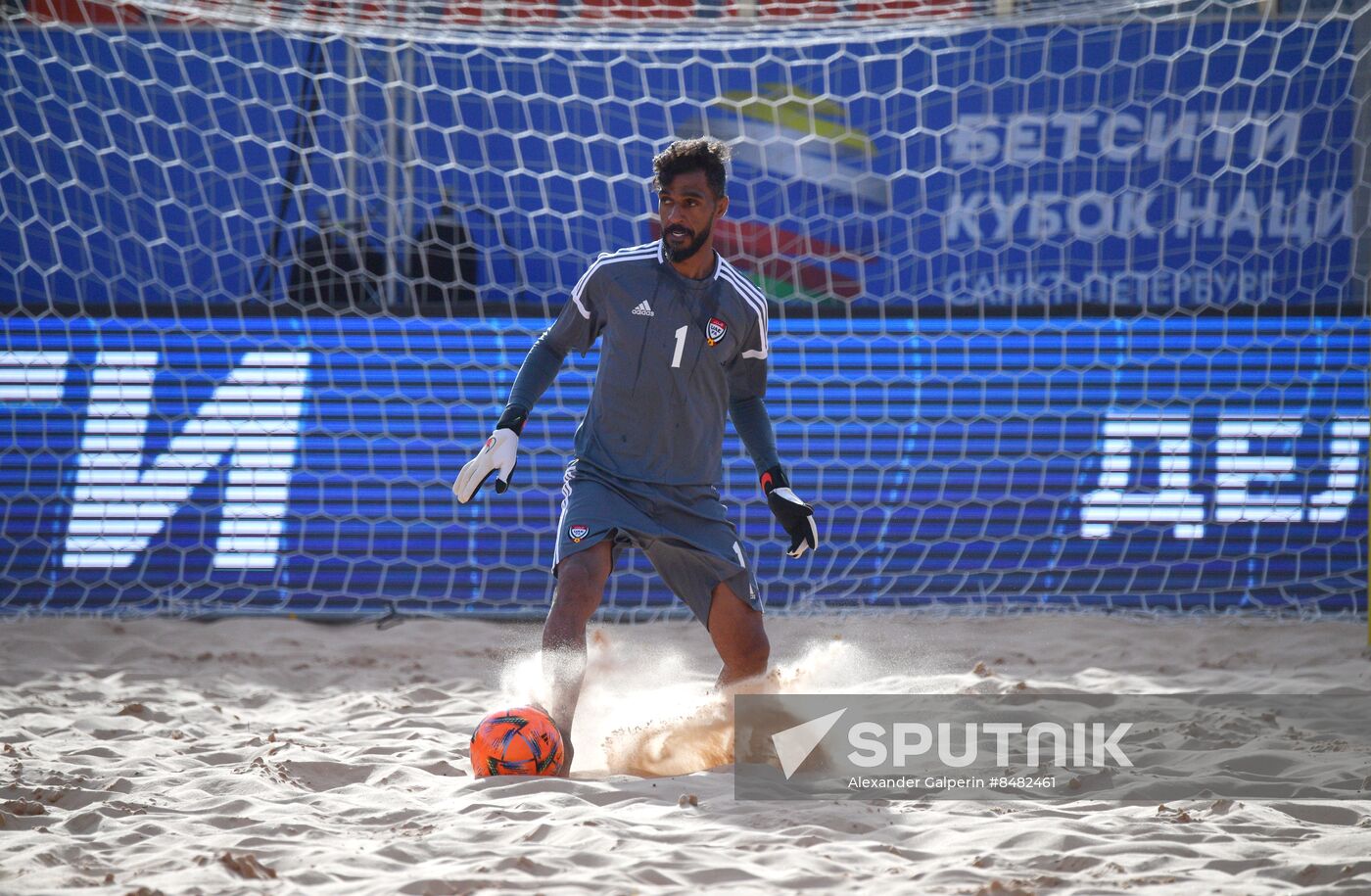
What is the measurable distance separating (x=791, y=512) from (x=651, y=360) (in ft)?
2.22

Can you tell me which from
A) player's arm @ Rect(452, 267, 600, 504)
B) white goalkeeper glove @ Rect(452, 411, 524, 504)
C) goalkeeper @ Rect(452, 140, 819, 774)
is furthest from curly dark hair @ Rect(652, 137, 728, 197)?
white goalkeeper glove @ Rect(452, 411, 524, 504)

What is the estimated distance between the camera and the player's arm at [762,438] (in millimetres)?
4207

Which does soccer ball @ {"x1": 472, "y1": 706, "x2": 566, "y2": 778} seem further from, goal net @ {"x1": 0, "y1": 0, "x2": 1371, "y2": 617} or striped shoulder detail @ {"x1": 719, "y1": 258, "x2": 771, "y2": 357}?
goal net @ {"x1": 0, "y1": 0, "x2": 1371, "y2": 617}

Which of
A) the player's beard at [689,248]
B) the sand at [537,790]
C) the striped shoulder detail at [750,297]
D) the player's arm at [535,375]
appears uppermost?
the player's beard at [689,248]

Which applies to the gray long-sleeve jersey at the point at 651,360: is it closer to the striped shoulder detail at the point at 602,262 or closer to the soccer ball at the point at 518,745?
the striped shoulder detail at the point at 602,262

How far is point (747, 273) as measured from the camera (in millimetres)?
8047

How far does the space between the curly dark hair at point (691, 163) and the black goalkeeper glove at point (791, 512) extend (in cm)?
97

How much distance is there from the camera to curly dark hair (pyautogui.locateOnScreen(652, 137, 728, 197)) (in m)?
3.98

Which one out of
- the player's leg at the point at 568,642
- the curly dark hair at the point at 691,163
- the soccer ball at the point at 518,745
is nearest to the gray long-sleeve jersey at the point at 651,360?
the curly dark hair at the point at 691,163

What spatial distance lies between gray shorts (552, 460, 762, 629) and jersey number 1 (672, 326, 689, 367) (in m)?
0.39

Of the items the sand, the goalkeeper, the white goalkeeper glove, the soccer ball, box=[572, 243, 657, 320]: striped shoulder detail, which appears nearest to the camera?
the sand

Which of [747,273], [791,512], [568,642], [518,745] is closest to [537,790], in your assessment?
[518,745]

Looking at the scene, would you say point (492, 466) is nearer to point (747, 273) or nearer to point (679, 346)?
point (679, 346)

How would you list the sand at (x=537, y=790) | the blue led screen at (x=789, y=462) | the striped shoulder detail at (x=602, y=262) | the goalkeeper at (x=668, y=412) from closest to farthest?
1. the sand at (x=537, y=790)
2. the goalkeeper at (x=668, y=412)
3. the striped shoulder detail at (x=602, y=262)
4. the blue led screen at (x=789, y=462)
